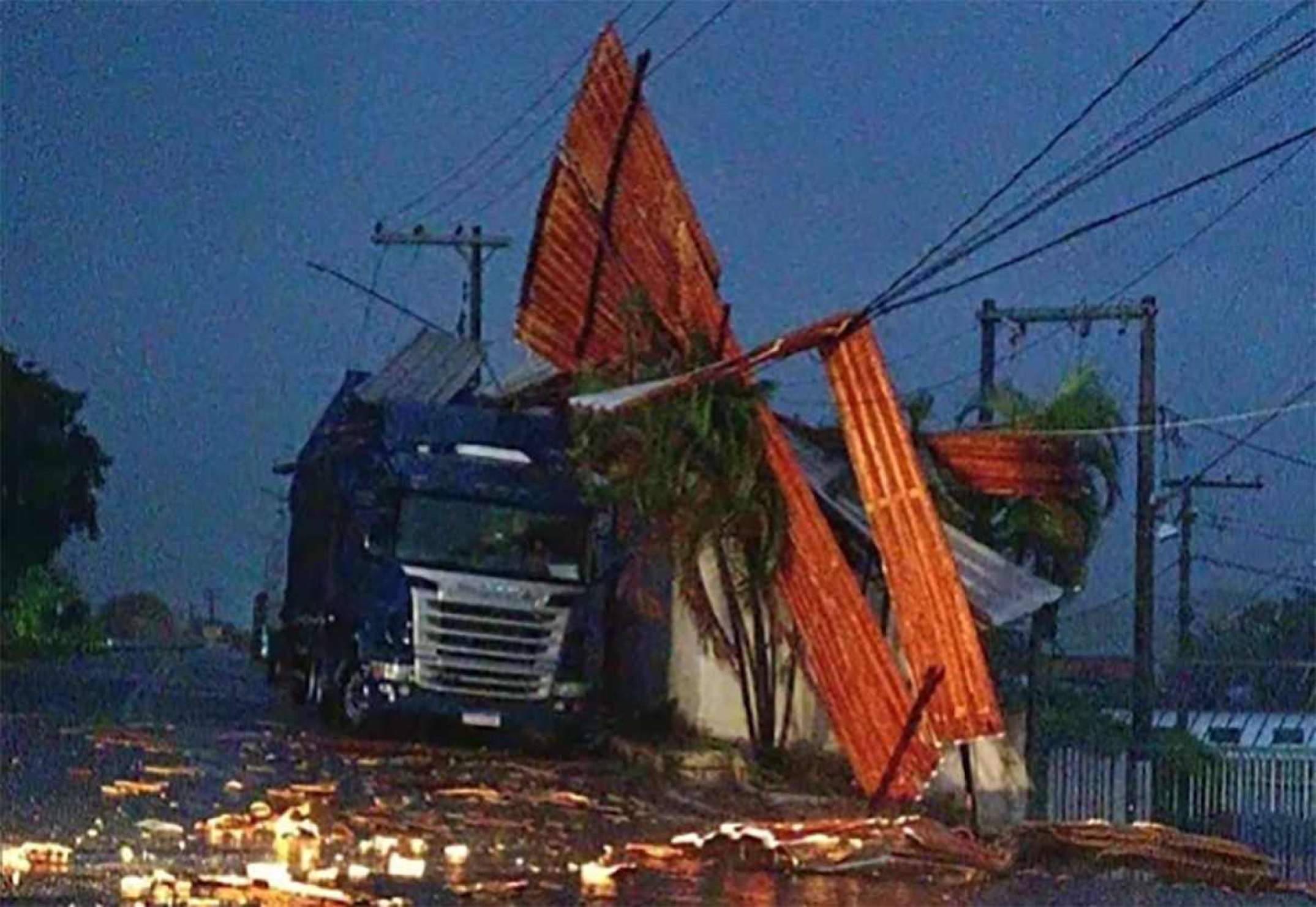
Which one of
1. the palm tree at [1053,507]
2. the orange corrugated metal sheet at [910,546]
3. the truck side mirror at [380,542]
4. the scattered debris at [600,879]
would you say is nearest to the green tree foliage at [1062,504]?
the palm tree at [1053,507]

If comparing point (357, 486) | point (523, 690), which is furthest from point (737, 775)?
point (357, 486)

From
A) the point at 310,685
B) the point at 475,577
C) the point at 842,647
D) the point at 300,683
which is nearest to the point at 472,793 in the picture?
the point at 842,647

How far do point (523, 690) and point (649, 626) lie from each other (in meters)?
3.38

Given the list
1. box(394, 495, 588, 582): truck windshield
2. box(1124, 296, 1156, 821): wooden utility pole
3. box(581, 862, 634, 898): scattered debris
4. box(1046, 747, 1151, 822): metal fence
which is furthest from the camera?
box(1124, 296, 1156, 821): wooden utility pole

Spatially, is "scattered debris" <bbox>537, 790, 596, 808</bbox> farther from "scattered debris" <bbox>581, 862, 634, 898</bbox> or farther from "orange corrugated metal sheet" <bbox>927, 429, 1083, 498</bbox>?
"orange corrugated metal sheet" <bbox>927, 429, 1083, 498</bbox>

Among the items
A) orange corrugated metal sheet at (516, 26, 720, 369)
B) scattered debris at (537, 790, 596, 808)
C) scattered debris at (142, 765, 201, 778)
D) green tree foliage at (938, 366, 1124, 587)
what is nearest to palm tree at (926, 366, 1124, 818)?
green tree foliage at (938, 366, 1124, 587)

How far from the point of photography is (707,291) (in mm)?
23906

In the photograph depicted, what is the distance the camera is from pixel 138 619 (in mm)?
28312

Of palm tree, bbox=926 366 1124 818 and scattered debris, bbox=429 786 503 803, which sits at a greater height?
palm tree, bbox=926 366 1124 818

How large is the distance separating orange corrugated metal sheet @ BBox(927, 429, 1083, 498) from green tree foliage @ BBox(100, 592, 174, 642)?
8.30m

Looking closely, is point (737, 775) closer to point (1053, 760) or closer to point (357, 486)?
point (1053, 760)

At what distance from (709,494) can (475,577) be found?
3.54m

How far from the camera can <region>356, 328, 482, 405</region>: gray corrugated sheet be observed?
2984 centimetres

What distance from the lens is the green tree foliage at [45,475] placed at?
1758cm
